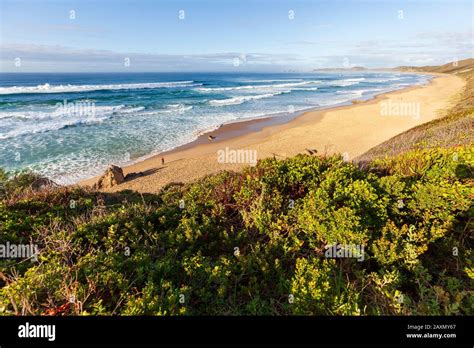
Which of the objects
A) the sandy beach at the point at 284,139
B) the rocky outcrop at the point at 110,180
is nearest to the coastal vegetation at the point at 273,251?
the sandy beach at the point at 284,139

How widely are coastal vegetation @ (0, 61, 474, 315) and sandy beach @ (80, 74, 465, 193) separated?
7.05 meters

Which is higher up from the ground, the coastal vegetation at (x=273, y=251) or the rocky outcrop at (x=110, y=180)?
the coastal vegetation at (x=273, y=251)

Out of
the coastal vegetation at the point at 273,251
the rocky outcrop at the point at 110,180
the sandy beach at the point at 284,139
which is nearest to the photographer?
the coastal vegetation at the point at 273,251

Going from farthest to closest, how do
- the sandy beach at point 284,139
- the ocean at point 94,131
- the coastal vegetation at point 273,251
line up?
the ocean at point 94,131
the sandy beach at point 284,139
the coastal vegetation at point 273,251

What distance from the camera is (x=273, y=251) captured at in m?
3.80

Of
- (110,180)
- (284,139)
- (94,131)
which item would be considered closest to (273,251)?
(110,180)

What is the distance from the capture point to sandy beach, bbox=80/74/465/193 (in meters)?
14.7

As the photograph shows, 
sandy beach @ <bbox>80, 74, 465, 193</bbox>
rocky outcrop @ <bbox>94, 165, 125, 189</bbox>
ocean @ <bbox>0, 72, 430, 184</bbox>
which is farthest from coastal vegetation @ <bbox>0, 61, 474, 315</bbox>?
ocean @ <bbox>0, 72, 430, 184</bbox>

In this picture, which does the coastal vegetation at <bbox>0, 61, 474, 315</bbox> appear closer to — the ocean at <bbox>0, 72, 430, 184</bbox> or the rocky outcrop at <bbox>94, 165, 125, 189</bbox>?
the rocky outcrop at <bbox>94, 165, 125, 189</bbox>

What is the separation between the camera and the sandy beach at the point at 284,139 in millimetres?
14734

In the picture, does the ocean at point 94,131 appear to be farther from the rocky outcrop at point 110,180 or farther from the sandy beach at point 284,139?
the rocky outcrop at point 110,180

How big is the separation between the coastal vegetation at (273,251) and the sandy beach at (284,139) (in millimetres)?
7049
